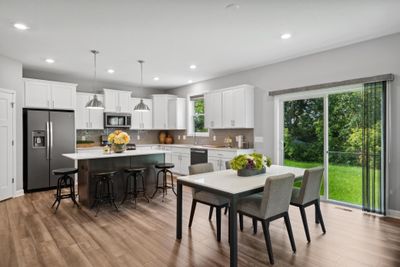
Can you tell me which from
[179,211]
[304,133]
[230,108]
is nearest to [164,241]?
[179,211]

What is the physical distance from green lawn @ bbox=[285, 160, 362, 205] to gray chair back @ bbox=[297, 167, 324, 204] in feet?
5.23

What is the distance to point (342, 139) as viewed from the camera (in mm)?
4176

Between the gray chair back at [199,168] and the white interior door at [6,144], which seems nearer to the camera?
the gray chair back at [199,168]

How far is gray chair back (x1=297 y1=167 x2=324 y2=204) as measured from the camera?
2.73 metres

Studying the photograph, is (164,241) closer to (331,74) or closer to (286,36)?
(286,36)

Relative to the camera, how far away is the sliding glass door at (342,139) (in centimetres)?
362

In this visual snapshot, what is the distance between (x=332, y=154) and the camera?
4.29m

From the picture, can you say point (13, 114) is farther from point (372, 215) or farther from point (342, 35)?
point (372, 215)

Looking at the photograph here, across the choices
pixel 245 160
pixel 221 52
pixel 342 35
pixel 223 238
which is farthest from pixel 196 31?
pixel 223 238

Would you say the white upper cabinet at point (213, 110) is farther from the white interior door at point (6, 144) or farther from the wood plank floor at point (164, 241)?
the white interior door at point (6, 144)

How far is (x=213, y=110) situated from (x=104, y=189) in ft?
10.2

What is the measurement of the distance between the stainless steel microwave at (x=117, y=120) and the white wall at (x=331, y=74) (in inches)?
114

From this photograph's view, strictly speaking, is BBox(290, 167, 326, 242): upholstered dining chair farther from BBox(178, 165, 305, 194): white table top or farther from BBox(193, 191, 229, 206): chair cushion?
Result: BBox(193, 191, 229, 206): chair cushion

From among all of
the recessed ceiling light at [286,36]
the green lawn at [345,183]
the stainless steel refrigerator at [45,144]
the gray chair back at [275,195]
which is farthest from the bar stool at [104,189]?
the green lawn at [345,183]
